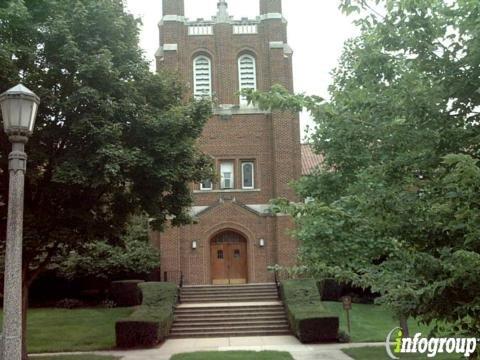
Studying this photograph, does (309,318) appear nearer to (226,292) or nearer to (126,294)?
(226,292)

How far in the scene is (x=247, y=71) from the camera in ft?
92.7

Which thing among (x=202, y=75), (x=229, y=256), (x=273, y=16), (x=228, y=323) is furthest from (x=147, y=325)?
(x=273, y=16)

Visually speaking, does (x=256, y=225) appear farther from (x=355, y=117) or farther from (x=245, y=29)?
(x=355, y=117)

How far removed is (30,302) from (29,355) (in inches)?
416

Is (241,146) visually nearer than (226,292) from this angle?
No

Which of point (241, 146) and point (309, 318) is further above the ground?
point (241, 146)

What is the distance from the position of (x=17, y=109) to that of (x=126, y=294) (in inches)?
798

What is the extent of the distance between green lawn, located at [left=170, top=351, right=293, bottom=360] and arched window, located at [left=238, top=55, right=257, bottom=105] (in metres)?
15.5

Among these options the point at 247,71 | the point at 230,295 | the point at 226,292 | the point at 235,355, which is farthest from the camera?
the point at 247,71

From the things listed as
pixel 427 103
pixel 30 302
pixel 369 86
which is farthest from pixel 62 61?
pixel 30 302

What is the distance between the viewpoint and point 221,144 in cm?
2725

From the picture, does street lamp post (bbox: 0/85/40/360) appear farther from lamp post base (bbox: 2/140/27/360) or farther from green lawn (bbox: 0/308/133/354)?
green lawn (bbox: 0/308/133/354)

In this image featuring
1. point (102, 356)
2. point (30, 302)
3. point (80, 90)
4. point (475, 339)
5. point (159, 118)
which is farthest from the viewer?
point (30, 302)

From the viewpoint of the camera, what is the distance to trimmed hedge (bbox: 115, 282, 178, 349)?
16984 millimetres
